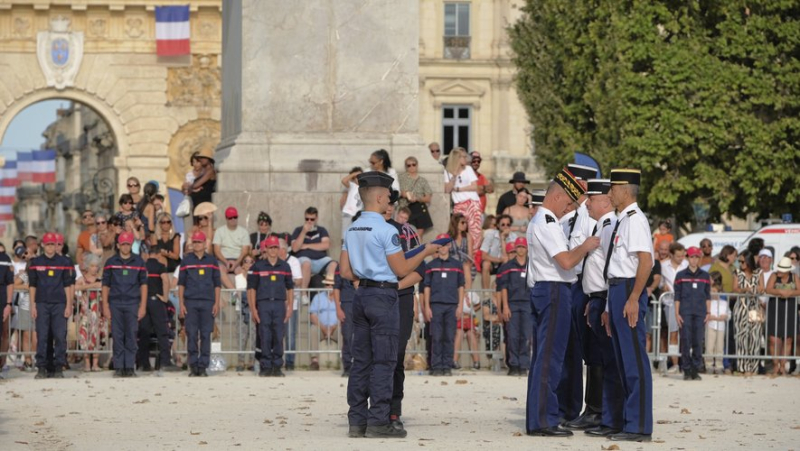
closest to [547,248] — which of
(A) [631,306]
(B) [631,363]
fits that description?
(A) [631,306]

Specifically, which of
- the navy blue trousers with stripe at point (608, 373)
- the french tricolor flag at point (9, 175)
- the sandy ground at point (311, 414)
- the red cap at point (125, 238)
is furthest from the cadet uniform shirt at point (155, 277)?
the french tricolor flag at point (9, 175)

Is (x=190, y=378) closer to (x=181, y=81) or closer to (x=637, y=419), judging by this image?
(x=637, y=419)

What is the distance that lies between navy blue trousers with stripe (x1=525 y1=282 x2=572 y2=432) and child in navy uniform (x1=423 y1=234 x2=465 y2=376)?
663 cm

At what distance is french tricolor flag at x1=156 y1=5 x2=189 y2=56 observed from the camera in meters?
50.7

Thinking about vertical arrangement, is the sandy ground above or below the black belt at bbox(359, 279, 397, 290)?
below

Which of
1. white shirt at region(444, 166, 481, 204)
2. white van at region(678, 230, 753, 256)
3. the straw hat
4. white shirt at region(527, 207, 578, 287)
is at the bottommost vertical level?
white shirt at region(527, 207, 578, 287)

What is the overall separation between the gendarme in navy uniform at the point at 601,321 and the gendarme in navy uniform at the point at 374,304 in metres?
A: 1.34

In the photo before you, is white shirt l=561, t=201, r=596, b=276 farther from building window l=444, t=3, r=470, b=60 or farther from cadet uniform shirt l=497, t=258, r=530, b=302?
building window l=444, t=3, r=470, b=60

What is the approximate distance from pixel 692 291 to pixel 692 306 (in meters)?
0.17

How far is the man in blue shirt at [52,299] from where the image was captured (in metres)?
19.0

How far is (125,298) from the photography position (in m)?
19.1

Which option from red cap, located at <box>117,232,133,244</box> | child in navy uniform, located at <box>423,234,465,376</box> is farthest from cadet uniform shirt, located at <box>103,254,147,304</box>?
child in navy uniform, located at <box>423,234,465,376</box>

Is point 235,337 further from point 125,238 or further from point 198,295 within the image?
point 125,238

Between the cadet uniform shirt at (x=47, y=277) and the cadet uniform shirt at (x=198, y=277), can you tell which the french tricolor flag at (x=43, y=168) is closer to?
the cadet uniform shirt at (x=47, y=277)
